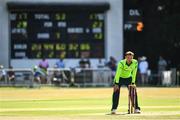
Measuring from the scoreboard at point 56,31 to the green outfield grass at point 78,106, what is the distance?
990 cm

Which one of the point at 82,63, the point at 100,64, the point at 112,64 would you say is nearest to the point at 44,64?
the point at 82,63

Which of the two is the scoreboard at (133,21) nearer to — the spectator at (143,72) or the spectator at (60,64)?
the spectator at (143,72)

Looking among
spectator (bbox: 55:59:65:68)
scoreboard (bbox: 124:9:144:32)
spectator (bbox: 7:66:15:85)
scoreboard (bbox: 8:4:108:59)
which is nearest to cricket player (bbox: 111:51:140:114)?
spectator (bbox: 7:66:15:85)

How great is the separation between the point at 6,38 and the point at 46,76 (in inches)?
232

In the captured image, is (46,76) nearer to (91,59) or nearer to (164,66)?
(91,59)

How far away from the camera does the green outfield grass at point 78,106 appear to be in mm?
19016

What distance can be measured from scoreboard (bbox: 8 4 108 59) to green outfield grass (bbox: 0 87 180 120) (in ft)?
32.5

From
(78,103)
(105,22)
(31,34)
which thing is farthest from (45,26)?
(78,103)

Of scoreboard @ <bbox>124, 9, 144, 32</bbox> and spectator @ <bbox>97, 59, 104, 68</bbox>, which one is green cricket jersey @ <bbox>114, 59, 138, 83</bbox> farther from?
scoreboard @ <bbox>124, 9, 144, 32</bbox>

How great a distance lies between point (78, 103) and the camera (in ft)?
Result: 81.6

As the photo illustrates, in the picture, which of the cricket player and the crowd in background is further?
the crowd in background

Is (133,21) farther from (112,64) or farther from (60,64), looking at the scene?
(60,64)

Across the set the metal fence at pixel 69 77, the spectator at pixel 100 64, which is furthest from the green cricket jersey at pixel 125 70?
the spectator at pixel 100 64

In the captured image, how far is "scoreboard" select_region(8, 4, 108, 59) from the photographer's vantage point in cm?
4075
